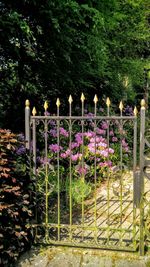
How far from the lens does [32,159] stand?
3951 millimetres

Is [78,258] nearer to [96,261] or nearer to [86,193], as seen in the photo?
[96,261]

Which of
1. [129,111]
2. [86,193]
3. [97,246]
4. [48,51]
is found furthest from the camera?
[129,111]

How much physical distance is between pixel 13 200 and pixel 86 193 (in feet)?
6.60

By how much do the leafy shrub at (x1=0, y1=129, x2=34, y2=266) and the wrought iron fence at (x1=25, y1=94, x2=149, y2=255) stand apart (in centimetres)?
19

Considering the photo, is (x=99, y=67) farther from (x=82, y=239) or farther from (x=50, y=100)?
(x=82, y=239)

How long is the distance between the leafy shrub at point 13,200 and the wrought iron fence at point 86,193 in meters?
0.19

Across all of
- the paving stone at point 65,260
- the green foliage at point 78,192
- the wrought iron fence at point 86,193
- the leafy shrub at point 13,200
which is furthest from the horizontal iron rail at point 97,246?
the green foliage at point 78,192

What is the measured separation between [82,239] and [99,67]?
504cm

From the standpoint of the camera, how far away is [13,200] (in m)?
3.55

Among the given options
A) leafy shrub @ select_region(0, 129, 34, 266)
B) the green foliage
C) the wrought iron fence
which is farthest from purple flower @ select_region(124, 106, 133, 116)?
leafy shrub @ select_region(0, 129, 34, 266)

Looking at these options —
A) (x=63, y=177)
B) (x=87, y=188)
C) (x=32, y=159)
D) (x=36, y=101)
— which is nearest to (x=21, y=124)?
(x=36, y=101)

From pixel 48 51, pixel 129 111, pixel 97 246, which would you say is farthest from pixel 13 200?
pixel 129 111

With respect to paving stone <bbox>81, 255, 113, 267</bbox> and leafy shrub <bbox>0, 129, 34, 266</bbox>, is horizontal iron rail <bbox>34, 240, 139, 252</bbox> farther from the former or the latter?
leafy shrub <bbox>0, 129, 34, 266</bbox>

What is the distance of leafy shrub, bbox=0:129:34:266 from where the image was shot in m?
3.42
